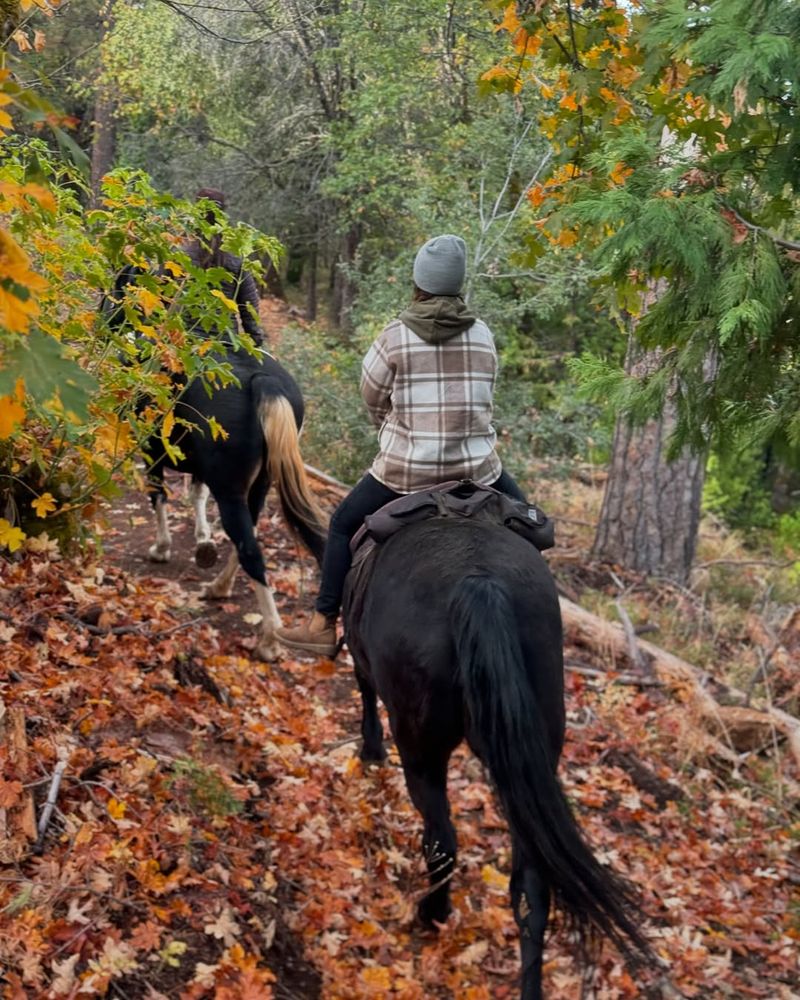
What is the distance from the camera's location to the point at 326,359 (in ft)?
44.1

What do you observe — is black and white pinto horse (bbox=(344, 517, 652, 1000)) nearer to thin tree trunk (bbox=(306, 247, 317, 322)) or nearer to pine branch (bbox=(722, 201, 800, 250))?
pine branch (bbox=(722, 201, 800, 250))

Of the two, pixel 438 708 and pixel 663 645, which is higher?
pixel 438 708

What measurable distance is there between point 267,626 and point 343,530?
2.35m

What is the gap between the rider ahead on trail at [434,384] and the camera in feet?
14.0

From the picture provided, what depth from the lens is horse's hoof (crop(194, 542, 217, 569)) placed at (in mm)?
7910

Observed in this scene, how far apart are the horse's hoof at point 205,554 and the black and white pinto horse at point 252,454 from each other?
1029 mm

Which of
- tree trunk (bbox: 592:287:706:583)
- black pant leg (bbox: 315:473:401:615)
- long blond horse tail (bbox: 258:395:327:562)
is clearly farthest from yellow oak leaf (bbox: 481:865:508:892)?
tree trunk (bbox: 592:287:706:583)

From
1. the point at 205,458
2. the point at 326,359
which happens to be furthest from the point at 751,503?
the point at 205,458

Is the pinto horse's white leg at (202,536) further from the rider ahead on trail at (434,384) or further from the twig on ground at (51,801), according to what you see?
the twig on ground at (51,801)

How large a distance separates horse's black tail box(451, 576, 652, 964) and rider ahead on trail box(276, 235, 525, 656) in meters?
1.16

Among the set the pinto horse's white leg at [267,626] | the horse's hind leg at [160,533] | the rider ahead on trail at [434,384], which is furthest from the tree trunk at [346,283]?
the rider ahead on trail at [434,384]

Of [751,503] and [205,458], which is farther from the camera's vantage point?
[751,503]

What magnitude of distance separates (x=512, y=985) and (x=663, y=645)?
512 centimetres

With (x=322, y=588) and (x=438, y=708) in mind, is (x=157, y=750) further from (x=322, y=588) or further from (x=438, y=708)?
(x=438, y=708)
